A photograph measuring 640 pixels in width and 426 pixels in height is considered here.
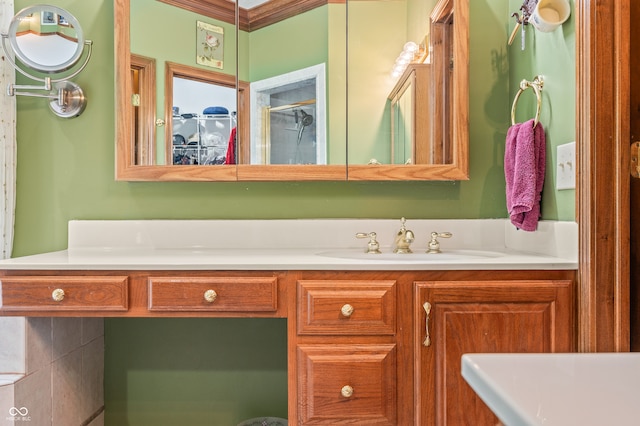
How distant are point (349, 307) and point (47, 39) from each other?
1.49 metres

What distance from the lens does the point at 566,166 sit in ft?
4.53

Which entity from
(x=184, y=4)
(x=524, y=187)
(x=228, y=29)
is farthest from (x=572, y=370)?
(x=184, y=4)

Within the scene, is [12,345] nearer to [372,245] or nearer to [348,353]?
[348,353]

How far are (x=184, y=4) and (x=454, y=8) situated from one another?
100cm

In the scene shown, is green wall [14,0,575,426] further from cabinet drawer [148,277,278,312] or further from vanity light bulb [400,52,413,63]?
cabinet drawer [148,277,278,312]

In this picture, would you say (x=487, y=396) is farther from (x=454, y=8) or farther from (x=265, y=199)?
(x=454, y=8)

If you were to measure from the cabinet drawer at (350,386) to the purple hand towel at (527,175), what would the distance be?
628 mm

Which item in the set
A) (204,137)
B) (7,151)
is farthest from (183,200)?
(7,151)

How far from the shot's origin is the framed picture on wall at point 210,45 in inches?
68.8

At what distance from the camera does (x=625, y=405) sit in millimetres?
468

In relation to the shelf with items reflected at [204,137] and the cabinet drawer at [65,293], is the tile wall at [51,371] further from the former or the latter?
the shelf with items reflected at [204,137]

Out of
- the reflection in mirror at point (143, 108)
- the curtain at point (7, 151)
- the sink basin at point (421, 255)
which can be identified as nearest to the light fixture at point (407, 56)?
the sink basin at point (421, 255)

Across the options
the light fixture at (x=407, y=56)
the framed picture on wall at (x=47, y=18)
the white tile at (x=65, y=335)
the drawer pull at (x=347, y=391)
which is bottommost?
the drawer pull at (x=347, y=391)

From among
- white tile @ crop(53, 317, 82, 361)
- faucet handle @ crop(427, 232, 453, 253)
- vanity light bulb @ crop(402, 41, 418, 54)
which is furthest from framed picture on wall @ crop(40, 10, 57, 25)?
faucet handle @ crop(427, 232, 453, 253)
